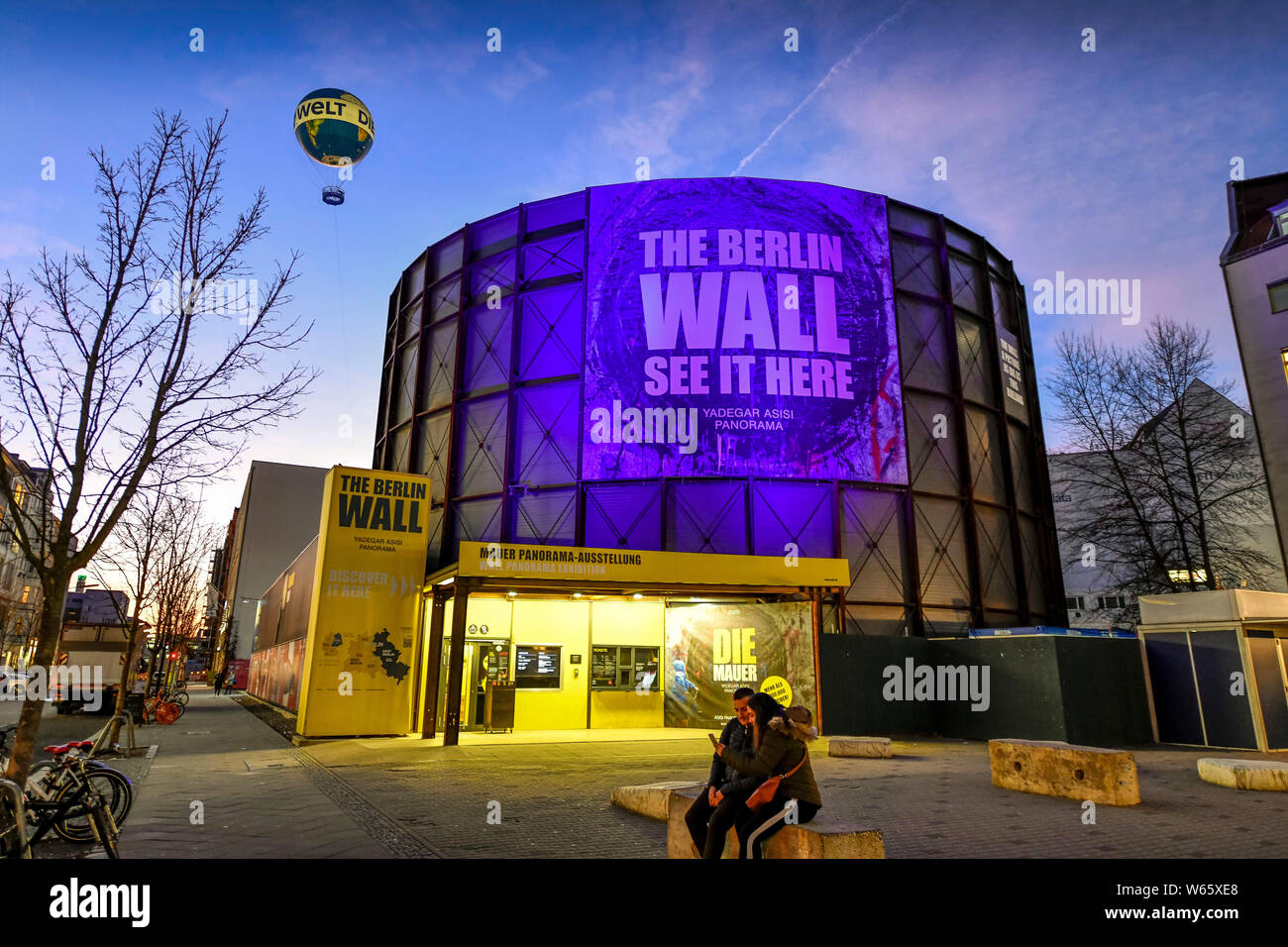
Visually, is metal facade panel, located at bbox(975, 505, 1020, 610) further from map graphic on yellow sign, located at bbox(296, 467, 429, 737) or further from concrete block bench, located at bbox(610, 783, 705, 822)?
concrete block bench, located at bbox(610, 783, 705, 822)

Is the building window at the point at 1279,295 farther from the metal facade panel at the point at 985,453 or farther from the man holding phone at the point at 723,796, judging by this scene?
the man holding phone at the point at 723,796

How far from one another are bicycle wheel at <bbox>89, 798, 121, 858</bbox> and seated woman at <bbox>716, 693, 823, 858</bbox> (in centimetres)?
491

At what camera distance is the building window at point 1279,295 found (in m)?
24.1

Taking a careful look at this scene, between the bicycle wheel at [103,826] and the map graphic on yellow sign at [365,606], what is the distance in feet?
39.0

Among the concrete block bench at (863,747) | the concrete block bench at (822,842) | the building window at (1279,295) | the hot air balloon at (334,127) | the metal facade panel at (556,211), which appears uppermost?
the metal facade panel at (556,211)

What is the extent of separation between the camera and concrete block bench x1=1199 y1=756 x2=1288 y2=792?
10805mm

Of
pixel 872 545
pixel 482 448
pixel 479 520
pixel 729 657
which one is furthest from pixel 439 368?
pixel 872 545

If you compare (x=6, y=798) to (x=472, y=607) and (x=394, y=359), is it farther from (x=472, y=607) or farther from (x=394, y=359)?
(x=394, y=359)

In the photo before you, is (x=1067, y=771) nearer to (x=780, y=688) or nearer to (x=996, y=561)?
(x=780, y=688)

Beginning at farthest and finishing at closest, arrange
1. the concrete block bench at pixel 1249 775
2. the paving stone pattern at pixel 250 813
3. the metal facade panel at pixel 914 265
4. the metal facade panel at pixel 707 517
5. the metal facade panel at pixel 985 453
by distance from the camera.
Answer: the metal facade panel at pixel 914 265 → the metal facade panel at pixel 985 453 → the metal facade panel at pixel 707 517 → the concrete block bench at pixel 1249 775 → the paving stone pattern at pixel 250 813

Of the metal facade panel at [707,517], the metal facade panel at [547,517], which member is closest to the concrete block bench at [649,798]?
the metal facade panel at [707,517]

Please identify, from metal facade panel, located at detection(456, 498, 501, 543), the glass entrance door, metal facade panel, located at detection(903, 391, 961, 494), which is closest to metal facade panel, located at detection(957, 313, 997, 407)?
metal facade panel, located at detection(903, 391, 961, 494)
